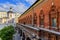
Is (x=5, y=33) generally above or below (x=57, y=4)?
below

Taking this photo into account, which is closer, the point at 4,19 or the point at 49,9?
the point at 49,9

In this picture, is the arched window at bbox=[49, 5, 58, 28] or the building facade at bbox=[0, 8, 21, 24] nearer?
the arched window at bbox=[49, 5, 58, 28]

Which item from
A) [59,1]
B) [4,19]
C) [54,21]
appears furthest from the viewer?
[4,19]

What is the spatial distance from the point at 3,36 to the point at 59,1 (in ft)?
63.8

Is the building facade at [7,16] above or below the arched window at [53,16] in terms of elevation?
above

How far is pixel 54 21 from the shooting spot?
419 inches

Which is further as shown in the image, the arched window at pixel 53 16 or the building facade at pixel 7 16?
the building facade at pixel 7 16

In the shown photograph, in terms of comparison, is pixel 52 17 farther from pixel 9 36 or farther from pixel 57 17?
pixel 9 36

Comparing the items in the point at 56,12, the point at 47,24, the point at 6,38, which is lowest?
the point at 6,38

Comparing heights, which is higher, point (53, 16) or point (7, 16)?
point (7, 16)

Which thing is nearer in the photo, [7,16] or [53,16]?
[53,16]

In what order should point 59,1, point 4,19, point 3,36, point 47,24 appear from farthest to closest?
point 4,19, point 3,36, point 47,24, point 59,1

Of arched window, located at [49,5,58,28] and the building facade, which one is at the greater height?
the building facade

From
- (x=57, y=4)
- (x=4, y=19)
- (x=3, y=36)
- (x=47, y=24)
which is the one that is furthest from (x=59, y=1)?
(x=4, y=19)
